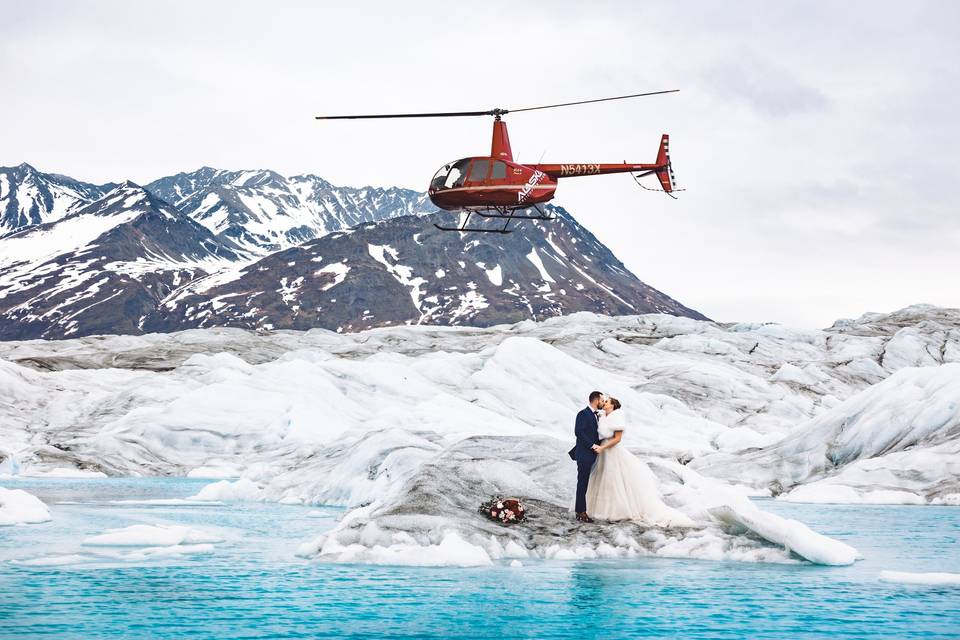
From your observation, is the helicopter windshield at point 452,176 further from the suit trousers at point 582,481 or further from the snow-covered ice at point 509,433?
the suit trousers at point 582,481

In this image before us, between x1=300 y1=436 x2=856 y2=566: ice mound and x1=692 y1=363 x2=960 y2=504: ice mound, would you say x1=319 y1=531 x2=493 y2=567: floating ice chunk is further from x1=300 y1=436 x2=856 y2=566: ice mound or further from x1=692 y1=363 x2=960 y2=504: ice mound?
x1=692 y1=363 x2=960 y2=504: ice mound

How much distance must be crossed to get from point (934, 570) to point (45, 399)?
7092 centimetres

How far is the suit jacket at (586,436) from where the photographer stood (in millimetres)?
20531

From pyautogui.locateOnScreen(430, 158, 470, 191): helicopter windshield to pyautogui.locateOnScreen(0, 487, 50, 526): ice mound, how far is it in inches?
639

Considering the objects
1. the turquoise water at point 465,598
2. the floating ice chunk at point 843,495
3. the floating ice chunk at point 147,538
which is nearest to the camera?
the turquoise water at point 465,598

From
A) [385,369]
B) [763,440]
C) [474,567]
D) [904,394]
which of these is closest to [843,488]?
[904,394]

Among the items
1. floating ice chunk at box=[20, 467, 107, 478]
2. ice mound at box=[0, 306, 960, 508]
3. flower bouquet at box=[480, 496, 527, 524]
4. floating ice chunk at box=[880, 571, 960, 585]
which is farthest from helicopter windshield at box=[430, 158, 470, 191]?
floating ice chunk at box=[20, 467, 107, 478]

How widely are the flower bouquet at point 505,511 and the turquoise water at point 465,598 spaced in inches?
64.9

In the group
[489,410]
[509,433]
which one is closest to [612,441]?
[509,433]

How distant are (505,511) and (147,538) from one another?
9.17m

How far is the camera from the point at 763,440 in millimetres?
58688

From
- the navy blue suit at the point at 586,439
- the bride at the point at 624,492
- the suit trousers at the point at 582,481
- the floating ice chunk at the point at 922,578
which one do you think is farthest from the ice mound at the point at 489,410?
the floating ice chunk at the point at 922,578

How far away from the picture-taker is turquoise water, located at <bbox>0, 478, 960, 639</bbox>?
14.9 metres

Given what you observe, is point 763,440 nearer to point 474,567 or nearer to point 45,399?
point 474,567
